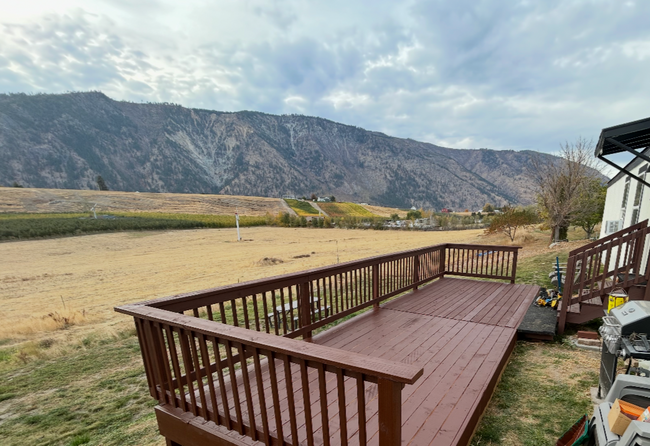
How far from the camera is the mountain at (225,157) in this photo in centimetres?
9544

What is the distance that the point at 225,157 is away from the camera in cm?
12444

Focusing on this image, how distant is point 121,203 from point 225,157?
73.6 m

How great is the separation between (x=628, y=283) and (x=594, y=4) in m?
5.68

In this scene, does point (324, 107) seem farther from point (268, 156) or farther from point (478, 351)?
point (478, 351)

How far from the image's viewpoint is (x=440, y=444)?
1783mm

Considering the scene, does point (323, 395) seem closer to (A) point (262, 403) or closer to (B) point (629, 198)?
(A) point (262, 403)

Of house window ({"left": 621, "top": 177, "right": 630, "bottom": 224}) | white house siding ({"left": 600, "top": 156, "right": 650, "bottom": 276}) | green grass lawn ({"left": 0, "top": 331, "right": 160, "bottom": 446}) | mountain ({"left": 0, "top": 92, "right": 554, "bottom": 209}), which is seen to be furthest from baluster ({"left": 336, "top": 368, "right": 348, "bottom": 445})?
mountain ({"left": 0, "top": 92, "right": 554, "bottom": 209})

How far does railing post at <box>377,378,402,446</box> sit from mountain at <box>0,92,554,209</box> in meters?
114

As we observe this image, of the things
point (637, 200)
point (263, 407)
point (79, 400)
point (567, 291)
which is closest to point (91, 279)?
point (79, 400)

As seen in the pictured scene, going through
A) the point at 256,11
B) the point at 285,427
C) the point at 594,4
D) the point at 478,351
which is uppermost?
the point at 256,11

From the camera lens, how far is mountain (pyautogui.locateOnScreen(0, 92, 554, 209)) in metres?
95.4

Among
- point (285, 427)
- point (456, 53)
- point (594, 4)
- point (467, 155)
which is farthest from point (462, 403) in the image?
point (467, 155)

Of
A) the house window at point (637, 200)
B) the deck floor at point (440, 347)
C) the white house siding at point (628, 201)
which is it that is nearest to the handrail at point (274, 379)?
the deck floor at point (440, 347)

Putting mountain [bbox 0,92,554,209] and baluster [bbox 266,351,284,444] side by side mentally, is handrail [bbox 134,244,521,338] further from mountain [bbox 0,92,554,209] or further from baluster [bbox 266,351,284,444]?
mountain [bbox 0,92,554,209]
